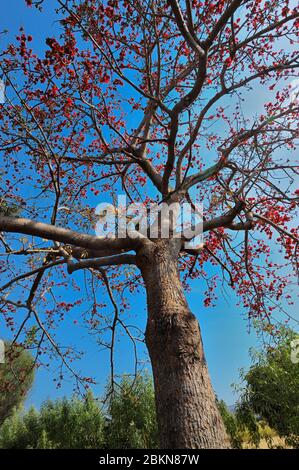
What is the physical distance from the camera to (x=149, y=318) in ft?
10.6

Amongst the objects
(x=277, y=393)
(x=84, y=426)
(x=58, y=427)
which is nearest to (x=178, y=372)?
(x=277, y=393)

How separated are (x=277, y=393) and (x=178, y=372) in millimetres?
11063

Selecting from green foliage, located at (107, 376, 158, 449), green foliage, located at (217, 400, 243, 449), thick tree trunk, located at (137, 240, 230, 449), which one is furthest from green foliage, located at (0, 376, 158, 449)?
thick tree trunk, located at (137, 240, 230, 449)

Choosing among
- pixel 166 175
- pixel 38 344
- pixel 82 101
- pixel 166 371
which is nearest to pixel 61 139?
pixel 82 101

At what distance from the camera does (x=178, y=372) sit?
2.71 metres

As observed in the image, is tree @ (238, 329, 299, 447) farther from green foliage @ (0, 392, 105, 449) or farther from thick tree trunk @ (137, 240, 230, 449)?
thick tree trunk @ (137, 240, 230, 449)

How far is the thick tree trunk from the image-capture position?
2.43 meters

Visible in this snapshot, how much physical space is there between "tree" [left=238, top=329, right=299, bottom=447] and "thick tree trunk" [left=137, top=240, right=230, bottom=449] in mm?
8685

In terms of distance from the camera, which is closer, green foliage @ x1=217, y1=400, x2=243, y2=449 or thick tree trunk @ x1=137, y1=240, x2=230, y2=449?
thick tree trunk @ x1=137, y1=240, x2=230, y2=449

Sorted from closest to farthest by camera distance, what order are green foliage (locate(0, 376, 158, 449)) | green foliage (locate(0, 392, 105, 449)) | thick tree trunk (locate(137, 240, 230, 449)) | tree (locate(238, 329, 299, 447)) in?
thick tree trunk (locate(137, 240, 230, 449)), tree (locate(238, 329, 299, 447)), green foliage (locate(0, 376, 158, 449)), green foliage (locate(0, 392, 105, 449))

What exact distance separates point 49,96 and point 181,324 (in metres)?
3.31

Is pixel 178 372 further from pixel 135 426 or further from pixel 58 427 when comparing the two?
pixel 58 427

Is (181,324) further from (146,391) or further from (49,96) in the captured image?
(146,391)

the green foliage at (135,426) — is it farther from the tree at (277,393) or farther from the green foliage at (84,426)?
the tree at (277,393)
